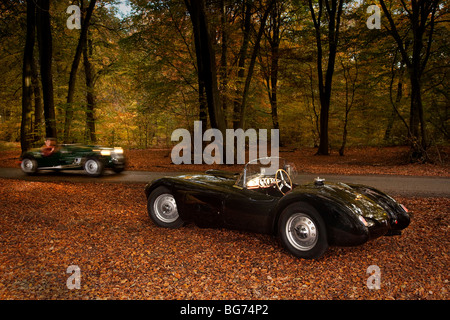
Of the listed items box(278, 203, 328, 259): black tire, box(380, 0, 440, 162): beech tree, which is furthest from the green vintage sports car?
box(380, 0, 440, 162): beech tree

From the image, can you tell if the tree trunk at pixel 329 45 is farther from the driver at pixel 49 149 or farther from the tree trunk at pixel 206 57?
the driver at pixel 49 149

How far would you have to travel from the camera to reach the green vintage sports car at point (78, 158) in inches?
396

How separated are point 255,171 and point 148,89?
43.8 feet

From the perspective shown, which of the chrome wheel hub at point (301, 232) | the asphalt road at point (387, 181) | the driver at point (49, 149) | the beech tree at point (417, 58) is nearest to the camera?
the chrome wheel hub at point (301, 232)

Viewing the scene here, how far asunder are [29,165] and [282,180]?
10.0m

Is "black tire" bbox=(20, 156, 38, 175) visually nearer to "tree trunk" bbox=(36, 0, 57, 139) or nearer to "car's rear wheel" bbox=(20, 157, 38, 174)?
"car's rear wheel" bbox=(20, 157, 38, 174)

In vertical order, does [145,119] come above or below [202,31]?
below

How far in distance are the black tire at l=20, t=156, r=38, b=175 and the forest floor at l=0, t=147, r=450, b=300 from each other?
5878mm

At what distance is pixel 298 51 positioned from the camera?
19.2 meters

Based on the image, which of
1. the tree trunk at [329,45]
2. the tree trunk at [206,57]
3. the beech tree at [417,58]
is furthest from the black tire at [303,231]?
the tree trunk at [329,45]

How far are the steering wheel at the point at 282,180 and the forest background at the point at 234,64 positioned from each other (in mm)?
8593

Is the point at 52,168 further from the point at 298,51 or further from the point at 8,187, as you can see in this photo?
the point at 298,51
